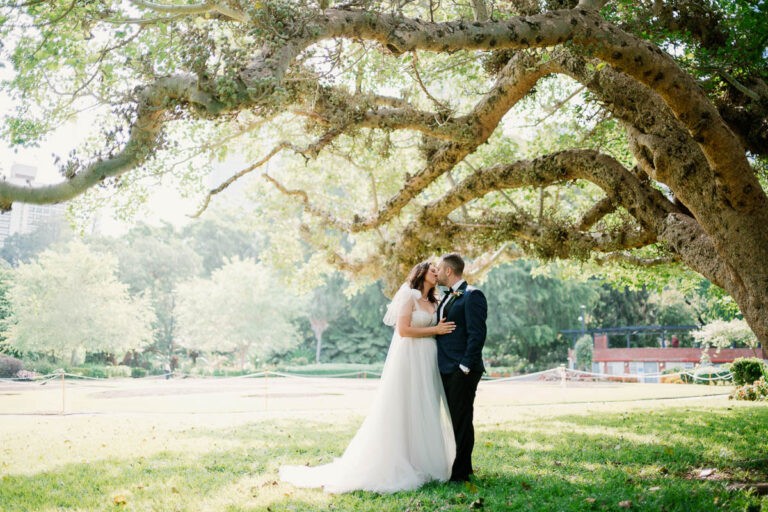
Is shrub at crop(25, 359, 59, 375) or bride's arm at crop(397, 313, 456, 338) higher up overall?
bride's arm at crop(397, 313, 456, 338)

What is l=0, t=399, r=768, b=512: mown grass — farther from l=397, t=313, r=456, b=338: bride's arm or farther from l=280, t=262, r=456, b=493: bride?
l=397, t=313, r=456, b=338: bride's arm

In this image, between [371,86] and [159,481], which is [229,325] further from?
[159,481]

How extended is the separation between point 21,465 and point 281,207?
11284 mm

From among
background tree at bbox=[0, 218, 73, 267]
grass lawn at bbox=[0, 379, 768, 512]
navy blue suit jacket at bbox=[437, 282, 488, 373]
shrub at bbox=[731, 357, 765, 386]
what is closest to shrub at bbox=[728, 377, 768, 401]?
shrub at bbox=[731, 357, 765, 386]

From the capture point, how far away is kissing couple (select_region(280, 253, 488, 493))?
5625 mm

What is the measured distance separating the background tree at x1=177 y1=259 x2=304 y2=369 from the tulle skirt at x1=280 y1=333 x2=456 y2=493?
3879 cm

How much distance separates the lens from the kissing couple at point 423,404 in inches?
221

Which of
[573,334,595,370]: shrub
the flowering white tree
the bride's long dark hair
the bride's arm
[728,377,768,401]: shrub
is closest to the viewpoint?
the bride's arm

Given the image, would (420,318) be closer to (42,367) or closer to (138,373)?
(42,367)

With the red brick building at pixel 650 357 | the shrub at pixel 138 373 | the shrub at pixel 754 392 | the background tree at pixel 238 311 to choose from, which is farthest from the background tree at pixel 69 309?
the shrub at pixel 754 392

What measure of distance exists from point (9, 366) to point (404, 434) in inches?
1457

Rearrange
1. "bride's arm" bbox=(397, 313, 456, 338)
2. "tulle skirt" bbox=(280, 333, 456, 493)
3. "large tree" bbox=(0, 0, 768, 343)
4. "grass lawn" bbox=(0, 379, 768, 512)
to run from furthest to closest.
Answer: "bride's arm" bbox=(397, 313, 456, 338) < "tulle skirt" bbox=(280, 333, 456, 493) < "grass lawn" bbox=(0, 379, 768, 512) < "large tree" bbox=(0, 0, 768, 343)

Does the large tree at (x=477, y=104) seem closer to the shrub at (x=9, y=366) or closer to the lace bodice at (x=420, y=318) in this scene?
the lace bodice at (x=420, y=318)

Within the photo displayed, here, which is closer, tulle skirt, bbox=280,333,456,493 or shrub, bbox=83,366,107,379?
tulle skirt, bbox=280,333,456,493
